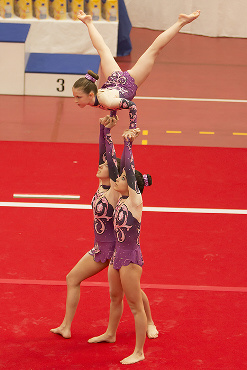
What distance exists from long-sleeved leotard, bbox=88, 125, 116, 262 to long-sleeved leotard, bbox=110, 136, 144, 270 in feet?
0.42

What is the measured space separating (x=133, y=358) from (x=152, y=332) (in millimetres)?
369

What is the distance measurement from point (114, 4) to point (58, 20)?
97 centimetres

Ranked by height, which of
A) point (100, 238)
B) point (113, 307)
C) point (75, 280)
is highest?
point (100, 238)

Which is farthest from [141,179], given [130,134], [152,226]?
[152,226]

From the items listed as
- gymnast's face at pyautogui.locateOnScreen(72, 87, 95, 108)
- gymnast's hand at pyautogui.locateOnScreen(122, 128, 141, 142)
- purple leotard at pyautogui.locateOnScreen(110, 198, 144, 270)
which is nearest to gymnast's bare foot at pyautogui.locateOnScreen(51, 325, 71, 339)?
purple leotard at pyautogui.locateOnScreen(110, 198, 144, 270)

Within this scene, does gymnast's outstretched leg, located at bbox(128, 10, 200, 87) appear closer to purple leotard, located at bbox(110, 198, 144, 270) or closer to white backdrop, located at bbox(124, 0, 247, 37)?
purple leotard, located at bbox(110, 198, 144, 270)

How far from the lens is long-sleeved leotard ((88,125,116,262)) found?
14.9ft

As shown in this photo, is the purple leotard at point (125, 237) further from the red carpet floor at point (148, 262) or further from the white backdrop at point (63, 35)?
the white backdrop at point (63, 35)

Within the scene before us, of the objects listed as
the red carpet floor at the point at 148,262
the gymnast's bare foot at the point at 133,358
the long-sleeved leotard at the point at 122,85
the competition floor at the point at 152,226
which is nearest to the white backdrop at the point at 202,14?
the competition floor at the point at 152,226

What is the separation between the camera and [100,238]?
4629 millimetres

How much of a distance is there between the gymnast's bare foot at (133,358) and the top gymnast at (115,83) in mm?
1497

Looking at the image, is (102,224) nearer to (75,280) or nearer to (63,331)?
(75,280)

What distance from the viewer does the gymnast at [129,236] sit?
435cm

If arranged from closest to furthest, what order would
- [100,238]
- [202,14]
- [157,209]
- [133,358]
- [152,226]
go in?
[133,358] < [100,238] < [152,226] < [157,209] < [202,14]
